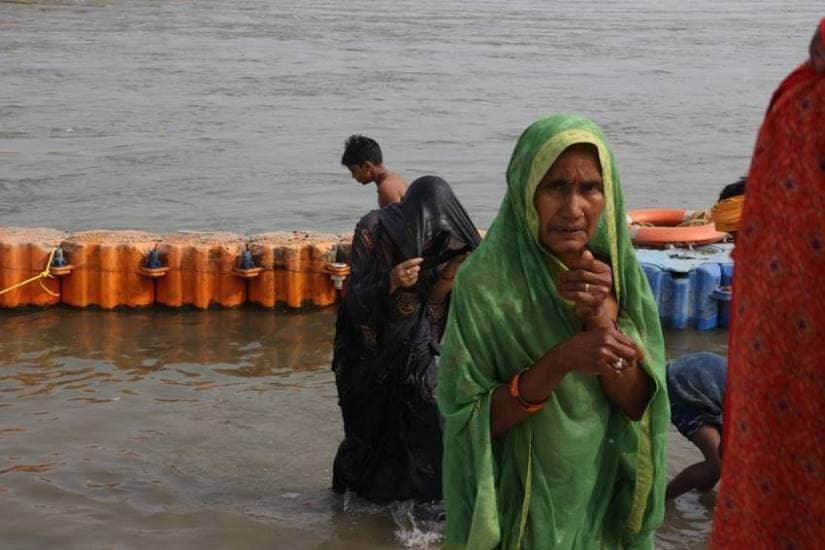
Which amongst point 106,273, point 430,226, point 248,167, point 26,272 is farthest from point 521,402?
point 248,167

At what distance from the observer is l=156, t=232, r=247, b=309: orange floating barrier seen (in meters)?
9.73

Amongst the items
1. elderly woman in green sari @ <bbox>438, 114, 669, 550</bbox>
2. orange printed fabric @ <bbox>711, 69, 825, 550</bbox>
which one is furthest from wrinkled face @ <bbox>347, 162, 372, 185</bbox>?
orange printed fabric @ <bbox>711, 69, 825, 550</bbox>

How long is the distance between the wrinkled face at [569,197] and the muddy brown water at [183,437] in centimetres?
311

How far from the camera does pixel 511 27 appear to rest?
1655 inches

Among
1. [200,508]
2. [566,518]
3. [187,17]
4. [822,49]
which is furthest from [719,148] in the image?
[187,17]

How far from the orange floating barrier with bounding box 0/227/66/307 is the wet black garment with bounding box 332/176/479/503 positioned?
4.20 meters

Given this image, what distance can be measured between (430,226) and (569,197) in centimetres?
231

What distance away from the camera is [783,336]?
168cm

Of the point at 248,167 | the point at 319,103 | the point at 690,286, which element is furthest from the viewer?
the point at 319,103

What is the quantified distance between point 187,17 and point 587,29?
12765 millimetres

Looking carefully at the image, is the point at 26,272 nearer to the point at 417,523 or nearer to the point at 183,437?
the point at 183,437

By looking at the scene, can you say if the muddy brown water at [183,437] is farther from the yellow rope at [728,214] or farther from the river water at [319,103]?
the river water at [319,103]

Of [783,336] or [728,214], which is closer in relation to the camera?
[783,336]

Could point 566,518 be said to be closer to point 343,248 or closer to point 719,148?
point 343,248
